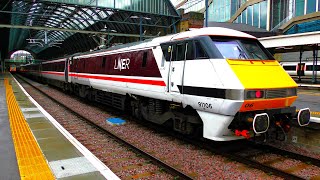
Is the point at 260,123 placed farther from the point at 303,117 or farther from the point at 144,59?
the point at 144,59

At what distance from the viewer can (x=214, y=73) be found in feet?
21.7

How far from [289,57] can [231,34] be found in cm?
4012

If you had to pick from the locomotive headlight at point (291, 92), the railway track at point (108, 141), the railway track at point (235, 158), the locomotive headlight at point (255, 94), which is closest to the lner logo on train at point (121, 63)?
the railway track at point (108, 141)

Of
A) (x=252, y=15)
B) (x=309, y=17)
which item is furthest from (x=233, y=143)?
(x=252, y=15)

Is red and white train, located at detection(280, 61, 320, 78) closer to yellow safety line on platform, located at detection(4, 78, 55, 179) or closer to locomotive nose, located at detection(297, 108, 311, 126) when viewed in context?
locomotive nose, located at detection(297, 108, 311, 126)

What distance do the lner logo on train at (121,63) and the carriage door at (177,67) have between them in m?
3.13

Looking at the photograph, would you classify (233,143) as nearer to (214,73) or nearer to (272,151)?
(272,151)

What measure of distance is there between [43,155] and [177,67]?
390cm

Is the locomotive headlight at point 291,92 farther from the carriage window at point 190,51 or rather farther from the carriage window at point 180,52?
the carriage window at point 180,52

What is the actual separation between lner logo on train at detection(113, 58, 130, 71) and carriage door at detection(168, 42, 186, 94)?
3125 millimetres

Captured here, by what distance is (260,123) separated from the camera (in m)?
6.16

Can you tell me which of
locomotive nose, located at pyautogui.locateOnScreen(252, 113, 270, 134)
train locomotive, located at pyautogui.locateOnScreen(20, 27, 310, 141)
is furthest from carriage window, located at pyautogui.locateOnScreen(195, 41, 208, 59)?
locomotive nose, located at pyautogui.locateOnScreen(252, 113, 270, 134)

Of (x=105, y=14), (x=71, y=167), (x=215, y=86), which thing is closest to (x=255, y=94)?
(x=215, y=86)

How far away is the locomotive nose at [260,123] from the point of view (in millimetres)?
6081
